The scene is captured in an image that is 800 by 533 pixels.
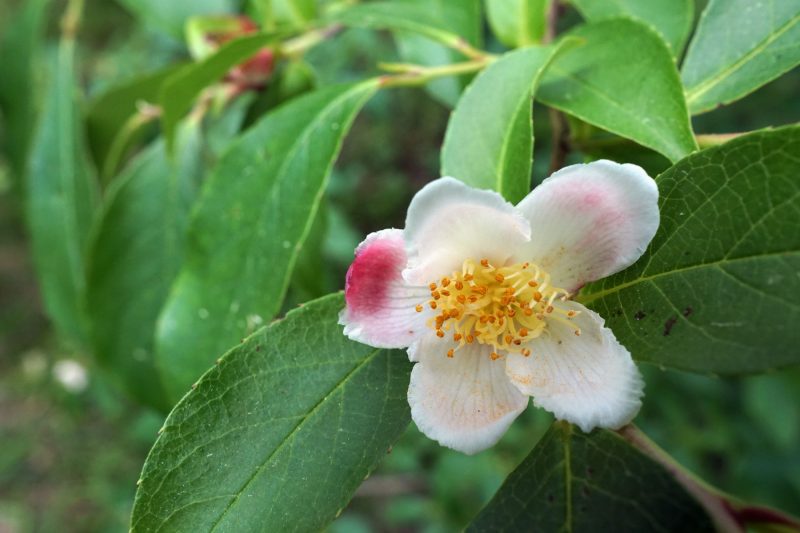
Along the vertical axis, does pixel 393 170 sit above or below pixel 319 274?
below

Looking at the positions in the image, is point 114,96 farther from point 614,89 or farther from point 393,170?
point 393,170

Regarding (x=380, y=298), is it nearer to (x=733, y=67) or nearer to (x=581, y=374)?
(x=581, y=374)

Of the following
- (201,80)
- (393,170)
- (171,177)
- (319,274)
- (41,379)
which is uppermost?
(201,80)

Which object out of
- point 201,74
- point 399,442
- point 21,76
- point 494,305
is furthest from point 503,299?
point 399,442

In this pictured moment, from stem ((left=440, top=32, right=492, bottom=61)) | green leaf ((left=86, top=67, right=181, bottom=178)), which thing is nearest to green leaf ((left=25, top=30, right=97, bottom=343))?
green leaf ((left=86, top=67, right=181, bottom=178))

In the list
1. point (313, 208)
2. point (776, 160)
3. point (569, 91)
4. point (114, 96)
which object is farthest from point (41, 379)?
point (776, 160)

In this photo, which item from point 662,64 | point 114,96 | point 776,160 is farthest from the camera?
point 114,96
